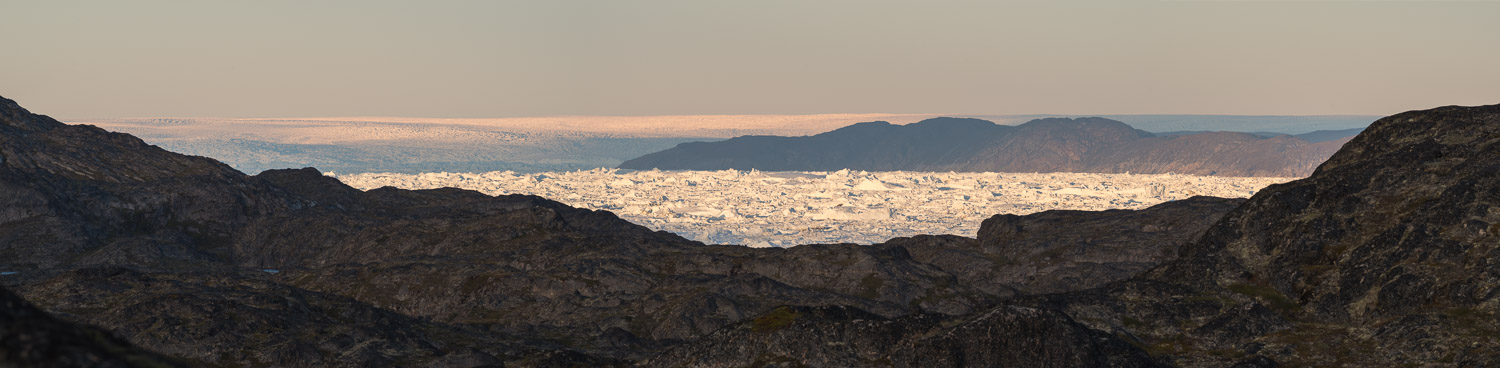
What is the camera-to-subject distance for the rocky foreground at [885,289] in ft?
153

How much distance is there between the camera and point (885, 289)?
153625 mm

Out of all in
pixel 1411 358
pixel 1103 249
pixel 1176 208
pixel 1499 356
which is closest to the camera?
pixel 1499 356

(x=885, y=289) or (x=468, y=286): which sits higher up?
(x=885, y=289)

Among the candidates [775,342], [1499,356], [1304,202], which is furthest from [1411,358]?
[775,342]

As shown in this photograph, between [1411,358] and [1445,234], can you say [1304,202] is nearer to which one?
[1445,234]

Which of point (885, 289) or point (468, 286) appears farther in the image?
point (885, 289)

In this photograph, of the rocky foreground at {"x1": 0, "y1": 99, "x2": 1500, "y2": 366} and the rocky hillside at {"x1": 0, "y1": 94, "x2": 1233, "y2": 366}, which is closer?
the rocky foreground at {"x1": 0, "y1": 99, "x2": 1500, "y2": 366}

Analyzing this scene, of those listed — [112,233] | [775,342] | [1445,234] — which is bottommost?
[112,233]

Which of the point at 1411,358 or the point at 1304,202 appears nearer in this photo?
the point at 1411,358

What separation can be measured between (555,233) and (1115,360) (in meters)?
157

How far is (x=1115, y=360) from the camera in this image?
144ft

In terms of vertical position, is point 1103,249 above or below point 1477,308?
below

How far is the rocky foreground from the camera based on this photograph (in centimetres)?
4656

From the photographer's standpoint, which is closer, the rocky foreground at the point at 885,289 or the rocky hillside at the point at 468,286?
the rocky foreground at the point at 885,289
